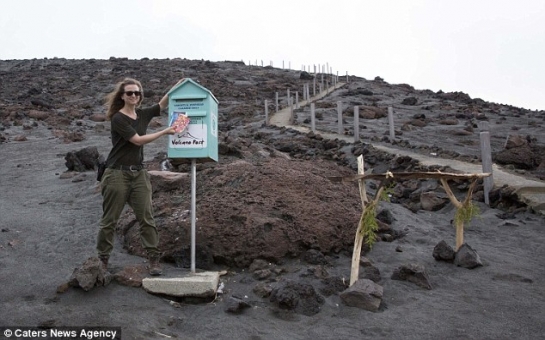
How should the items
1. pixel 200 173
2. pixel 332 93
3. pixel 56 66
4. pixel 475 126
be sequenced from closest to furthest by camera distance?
pixel 200 173 → pixel 475 126 → pixel 332 93 → pixel 56 66

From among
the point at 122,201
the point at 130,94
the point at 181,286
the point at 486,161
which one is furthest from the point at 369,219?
the point at 486,161

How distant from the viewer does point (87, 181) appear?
9.09 m

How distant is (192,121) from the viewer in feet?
14.5

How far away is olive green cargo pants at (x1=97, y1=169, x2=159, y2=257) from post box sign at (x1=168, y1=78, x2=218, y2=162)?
0.41m

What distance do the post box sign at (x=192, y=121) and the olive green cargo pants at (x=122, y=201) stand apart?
0.41m

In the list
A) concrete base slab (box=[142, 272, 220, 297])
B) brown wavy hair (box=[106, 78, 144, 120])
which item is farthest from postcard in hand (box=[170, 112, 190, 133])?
concrete base slab (box=[142, 272, 220, 297])

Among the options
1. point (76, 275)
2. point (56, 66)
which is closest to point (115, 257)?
point (76, 275)

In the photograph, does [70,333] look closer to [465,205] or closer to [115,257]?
[115,257]

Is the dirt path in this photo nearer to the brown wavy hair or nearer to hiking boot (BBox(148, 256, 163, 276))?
hiking boot (BBox(148, 256, 163, 276))

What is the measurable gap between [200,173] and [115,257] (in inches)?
83.2

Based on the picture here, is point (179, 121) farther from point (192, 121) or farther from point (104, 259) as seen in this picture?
point (104, 259)

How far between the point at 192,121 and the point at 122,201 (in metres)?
0.95

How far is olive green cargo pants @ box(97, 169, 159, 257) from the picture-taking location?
4.11m

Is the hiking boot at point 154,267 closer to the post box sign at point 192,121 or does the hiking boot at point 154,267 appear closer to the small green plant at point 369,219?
the post box sign at point 192,121
